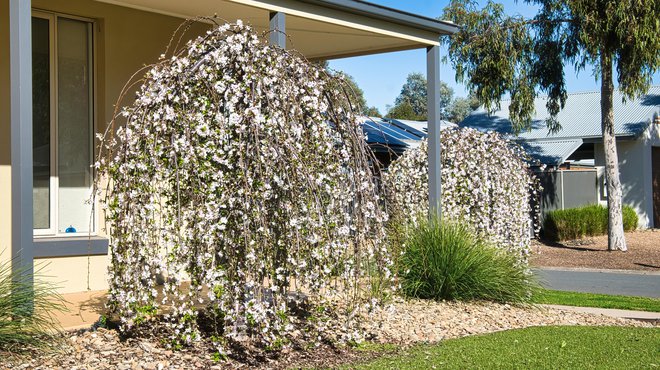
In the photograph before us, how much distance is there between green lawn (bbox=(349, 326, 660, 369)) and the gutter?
13.4 ft

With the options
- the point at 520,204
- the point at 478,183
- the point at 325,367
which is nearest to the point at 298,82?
the point at 325,367

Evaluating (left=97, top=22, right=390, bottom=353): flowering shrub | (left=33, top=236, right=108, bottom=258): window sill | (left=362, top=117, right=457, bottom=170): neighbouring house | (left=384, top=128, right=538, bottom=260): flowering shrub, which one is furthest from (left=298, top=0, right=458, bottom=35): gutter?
(left=362, top=117, right=457, bottom=170): neighbouring house

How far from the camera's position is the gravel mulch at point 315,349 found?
6.20 meters

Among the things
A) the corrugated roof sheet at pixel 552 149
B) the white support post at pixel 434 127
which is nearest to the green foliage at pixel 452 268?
the white support post at pixel 434 127

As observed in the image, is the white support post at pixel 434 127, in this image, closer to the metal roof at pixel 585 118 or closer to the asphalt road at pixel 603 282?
the asphalt road at pixel 603 282

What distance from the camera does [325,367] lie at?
6.48 m

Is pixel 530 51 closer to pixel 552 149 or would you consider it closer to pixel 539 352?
pixel 552 149

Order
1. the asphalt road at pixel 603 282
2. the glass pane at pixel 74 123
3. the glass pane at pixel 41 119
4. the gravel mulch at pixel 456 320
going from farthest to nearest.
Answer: the asphalt road at pixel 603 282 → the glass pane at pixel 74 123 → the glass pane at pixel 41 119 → the gravel mulch at pixel 456 320

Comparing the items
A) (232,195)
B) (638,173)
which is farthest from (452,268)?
(638,173)

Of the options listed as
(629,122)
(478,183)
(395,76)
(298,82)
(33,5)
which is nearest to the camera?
(298,82)

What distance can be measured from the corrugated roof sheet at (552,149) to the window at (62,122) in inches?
671

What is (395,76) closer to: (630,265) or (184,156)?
(630,265)

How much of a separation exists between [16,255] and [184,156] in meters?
1.64

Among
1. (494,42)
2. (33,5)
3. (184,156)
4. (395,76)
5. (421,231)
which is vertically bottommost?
(421,231)
